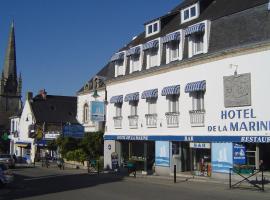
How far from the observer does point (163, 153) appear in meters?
31.4

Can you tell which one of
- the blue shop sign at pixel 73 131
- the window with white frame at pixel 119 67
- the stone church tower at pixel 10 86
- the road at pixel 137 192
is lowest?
the road at pixel 137 192

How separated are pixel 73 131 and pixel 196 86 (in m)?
21.3

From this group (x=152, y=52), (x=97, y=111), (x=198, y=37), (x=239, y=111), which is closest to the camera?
(x=239, y=111)

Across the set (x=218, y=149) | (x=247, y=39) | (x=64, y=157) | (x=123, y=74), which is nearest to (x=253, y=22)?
(x=247, y=39)

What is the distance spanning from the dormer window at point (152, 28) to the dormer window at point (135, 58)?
66.5 inches

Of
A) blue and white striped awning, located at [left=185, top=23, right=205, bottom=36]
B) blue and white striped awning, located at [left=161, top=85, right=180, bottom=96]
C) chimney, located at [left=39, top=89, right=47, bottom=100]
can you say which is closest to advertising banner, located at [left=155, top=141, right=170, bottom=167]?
blue and white striped awning, located at [left=161, top=85, right=180, bottom=96]

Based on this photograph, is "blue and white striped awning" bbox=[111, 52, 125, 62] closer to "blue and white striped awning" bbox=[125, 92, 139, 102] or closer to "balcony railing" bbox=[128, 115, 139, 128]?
"blue and white striped awning" bbox=[125, 92, 139, 102]

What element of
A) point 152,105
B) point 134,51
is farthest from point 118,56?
point 152,105

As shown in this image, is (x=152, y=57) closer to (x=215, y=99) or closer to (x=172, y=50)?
(x=172, y=50)

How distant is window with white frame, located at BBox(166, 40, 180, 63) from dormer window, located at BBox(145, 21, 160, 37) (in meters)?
3.68

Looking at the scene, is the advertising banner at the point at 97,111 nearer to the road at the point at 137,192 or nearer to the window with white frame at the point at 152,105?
the window with white frame at the point at 152,105

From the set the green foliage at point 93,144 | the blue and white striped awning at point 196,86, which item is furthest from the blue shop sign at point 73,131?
the blue and white striped awning at point 196,86

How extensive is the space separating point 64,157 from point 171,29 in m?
21.8

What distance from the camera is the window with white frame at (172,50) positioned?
30775mm
